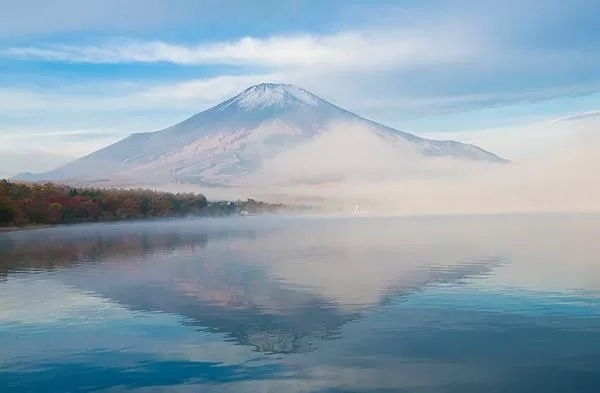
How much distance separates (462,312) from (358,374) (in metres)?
4.32

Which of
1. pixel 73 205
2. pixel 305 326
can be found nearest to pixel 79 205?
pixel 73 205

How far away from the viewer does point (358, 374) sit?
8359mm

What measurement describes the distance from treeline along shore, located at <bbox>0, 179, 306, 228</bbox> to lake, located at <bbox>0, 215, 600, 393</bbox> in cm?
2923

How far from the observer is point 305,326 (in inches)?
441

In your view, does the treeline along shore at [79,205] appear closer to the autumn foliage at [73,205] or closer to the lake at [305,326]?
the autumn foliage at [73,205]

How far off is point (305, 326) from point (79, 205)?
48554 millimetres

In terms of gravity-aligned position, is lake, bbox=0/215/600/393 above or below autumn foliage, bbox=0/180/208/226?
below

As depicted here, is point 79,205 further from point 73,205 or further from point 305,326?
point 305,326

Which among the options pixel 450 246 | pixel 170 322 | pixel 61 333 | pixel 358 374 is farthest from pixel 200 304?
pixel 450 246

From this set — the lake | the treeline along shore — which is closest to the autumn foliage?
the treeline along shore

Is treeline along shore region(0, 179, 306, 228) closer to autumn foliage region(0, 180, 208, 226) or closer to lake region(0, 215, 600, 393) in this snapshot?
autumn foliage region(0, 180, 208, 226)

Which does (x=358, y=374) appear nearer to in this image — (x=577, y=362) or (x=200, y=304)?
(x=577, y=362)

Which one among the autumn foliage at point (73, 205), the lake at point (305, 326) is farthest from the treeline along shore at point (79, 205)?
the lake at point (305, 326)

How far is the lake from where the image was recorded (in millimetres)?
8273
